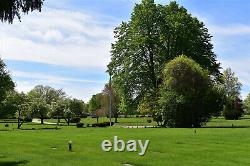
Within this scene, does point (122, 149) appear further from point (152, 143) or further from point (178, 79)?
point (178, 79)

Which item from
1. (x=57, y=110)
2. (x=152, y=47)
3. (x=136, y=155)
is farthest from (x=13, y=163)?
(x=57, y=110)

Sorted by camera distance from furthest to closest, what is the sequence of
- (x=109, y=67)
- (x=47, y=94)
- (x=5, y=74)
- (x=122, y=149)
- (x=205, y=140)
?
(x=47, y=94)
(x=5, y=74)
(x=109, y=67)
(x=205, y=140)
(x=122, y=149)

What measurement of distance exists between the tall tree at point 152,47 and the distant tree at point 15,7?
45.9 m

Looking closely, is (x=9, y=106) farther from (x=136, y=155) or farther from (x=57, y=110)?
(x=136, y=155)

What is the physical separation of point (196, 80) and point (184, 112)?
4642mm

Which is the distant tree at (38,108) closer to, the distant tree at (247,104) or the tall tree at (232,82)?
the tall tree at (232,82)

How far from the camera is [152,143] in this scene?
3206 centimetres

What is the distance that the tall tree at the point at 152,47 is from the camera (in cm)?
6544

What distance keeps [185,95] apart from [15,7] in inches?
1677

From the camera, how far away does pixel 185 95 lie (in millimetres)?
59406

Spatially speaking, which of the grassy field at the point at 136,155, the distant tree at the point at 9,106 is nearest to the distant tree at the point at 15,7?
the grassy field at the point at 136,155

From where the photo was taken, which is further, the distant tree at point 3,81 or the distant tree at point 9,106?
the distant tree at point 9,106

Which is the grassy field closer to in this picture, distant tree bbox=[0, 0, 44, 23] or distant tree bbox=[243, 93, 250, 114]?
distant tree bbox=[0, 0, 44, 23]

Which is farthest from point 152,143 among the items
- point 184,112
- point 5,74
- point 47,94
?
point 47,94
